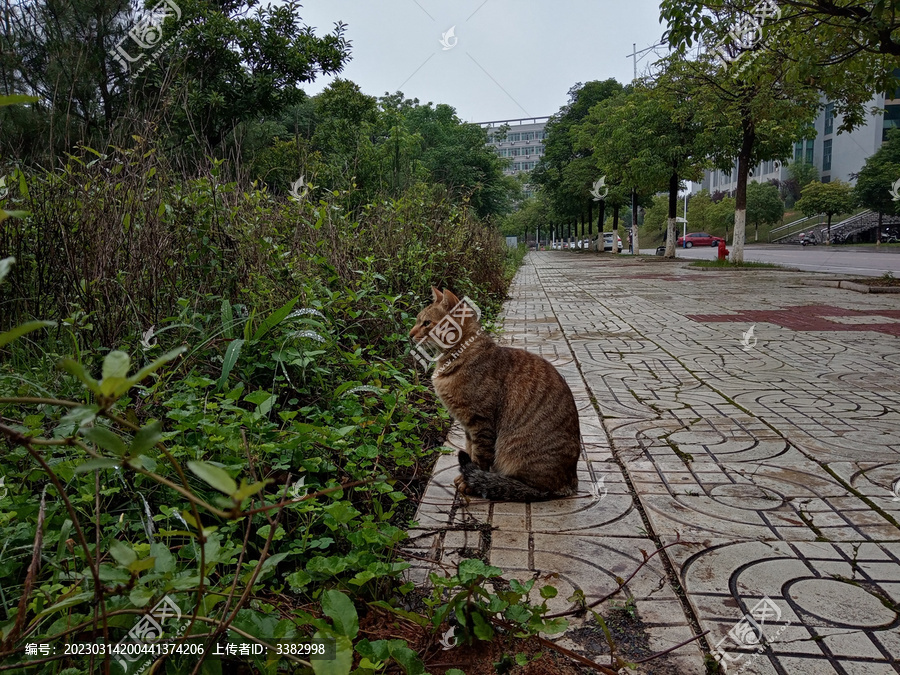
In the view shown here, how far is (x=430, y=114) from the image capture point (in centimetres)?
3447

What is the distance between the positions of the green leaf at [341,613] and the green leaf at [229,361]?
5.06ft

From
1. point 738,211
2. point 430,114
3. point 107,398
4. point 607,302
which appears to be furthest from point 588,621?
point 430,114

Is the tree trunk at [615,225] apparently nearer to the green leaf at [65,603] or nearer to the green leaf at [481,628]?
the green leaf at [481,628]

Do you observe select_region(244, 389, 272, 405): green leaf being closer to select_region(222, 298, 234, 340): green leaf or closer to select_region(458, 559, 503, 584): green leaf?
select_region(222, 298, 234, 340): green leaf

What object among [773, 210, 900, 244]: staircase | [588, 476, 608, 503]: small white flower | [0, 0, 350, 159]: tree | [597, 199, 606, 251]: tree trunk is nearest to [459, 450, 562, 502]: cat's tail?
[588, 476, 608, 503]: small white flower

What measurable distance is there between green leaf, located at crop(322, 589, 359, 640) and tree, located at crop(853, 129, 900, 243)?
46877 millimetres

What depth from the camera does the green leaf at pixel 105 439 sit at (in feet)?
2.93

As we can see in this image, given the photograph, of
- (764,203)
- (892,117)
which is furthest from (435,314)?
(892,117)

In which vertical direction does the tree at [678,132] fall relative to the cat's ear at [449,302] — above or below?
above

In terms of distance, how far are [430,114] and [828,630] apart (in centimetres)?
3556

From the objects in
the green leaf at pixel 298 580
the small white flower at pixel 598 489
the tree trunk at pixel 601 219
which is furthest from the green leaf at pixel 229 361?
the tree trunk at pixel 601 219

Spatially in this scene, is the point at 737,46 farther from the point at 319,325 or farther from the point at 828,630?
the point at 828,630

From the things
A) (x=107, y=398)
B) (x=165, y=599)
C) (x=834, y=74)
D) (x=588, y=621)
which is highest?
(x=834, y=74)

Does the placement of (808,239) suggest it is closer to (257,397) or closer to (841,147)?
(841,147)
